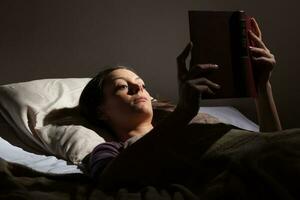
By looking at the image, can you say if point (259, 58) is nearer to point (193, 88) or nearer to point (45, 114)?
point (193, 88)

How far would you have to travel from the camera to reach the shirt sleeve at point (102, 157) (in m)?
1.02

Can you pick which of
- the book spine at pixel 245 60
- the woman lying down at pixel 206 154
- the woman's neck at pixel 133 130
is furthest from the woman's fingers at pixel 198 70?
the woman's neck at pixel 133 130

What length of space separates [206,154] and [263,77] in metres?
0.36

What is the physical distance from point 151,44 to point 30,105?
2.41 feet

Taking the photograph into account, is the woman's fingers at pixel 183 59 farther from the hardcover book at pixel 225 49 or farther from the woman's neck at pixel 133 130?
the woman's neck at pixel 133 130

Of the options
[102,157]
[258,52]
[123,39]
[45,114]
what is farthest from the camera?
[123,39]

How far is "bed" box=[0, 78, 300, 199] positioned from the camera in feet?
2.63

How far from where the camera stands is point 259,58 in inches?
45.8

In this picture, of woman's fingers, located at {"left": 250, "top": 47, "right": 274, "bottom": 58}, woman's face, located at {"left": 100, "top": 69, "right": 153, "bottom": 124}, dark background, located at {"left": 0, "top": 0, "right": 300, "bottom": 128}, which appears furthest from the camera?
dark background, located at {"left": 0, "top": 0, "right": 300, "bottom": 128}

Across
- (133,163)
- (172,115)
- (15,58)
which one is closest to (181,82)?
(172,115)

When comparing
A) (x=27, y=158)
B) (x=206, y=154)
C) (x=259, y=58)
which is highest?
(x=259, y=58)

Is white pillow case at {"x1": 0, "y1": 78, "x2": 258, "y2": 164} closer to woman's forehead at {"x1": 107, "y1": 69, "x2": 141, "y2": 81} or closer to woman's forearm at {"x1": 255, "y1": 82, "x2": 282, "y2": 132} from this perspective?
woman's forehead at {"x1": 107, "y1": 69, "x2": 141, "y2": 81}

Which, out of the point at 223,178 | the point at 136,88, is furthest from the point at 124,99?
the point at 223,178

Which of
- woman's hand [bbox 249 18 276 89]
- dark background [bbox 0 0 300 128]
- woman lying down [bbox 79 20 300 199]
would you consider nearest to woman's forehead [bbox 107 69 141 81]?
woman lying down [bbox 79 20 300 199]
